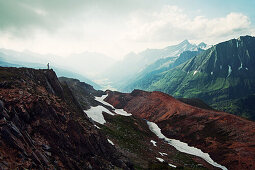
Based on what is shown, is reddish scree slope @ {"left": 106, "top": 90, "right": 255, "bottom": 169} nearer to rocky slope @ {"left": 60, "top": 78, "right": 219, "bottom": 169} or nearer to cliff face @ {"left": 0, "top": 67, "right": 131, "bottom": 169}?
rocky slope @ {"left": 60, "top": 78, "right": 219, "bottom": 169}

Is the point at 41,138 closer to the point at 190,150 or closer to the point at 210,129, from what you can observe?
the point at 190,150

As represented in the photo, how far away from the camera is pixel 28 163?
53.6 ft

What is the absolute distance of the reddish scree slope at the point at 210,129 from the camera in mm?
62906

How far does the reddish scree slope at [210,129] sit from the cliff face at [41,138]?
171 ft

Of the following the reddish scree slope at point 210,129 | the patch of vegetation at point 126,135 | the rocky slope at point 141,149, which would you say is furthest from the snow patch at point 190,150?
the patch of vegetation at point 126,135

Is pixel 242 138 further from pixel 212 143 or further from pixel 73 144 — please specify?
pixel 73 144

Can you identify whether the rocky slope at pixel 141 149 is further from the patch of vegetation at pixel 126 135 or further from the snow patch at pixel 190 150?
the snow patch at pixel 190 150

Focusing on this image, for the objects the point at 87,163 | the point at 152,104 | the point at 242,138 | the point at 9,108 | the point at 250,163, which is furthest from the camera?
the point at 152,104

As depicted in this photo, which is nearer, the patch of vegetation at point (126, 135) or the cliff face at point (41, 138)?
the cliff face at point (41, 138)

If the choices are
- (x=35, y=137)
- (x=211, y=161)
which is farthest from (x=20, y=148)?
(x=211, y=161)

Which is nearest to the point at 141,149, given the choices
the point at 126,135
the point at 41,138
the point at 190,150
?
the point at 126,135

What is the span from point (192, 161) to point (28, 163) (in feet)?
180

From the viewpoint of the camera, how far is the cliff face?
658 inches

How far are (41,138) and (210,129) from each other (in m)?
82.2
